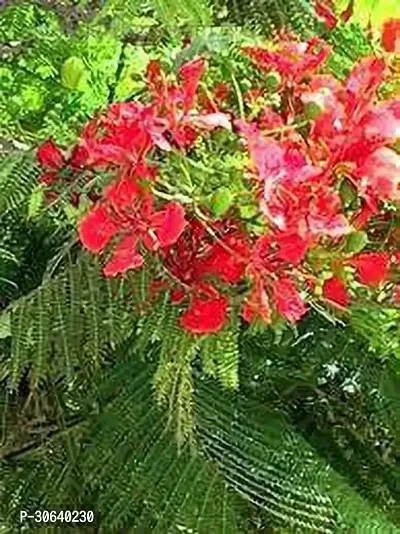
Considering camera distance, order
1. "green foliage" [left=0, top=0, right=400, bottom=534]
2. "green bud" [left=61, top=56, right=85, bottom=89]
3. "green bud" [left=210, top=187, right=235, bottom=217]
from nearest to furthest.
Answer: "green bud" [left=210, top=187, right=235, bottom=217] < "green foliage" [left=0, top=0, right=400, bottom=534] < "green bud" [left=61, top=56, right=85, bottom=89]

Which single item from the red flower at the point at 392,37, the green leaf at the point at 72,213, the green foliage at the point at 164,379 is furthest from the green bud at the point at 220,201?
the red flower at the point at 392,37

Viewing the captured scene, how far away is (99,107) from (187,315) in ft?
1.04

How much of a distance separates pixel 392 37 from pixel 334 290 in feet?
0.79

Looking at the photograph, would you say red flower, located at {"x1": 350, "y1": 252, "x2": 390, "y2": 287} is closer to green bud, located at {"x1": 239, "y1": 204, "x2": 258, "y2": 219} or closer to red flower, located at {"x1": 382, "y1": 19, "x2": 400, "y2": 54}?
green bud, located at {"x1": 239, "y1": 204, "x2": 258, "y2": 219}

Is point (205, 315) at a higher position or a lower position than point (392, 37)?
lower

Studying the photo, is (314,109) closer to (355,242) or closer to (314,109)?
(314,109)

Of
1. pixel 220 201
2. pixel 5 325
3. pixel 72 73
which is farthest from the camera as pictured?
pixel 72 73

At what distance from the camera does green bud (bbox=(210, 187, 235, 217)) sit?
766mm

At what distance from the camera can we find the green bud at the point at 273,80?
34.6 inches

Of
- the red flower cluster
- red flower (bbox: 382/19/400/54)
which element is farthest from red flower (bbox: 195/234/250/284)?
red flower (bbox: 382/19/400/54)

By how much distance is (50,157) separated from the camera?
35.7 inches

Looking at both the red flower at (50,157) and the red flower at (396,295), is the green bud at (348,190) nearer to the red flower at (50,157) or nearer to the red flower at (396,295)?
the red flower at (396,295)

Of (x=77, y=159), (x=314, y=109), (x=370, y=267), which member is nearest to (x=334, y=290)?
(x=370, y=267)

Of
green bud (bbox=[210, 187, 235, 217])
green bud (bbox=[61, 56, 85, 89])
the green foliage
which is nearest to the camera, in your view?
green bud (bbox=[210, 187, 235, 217])
